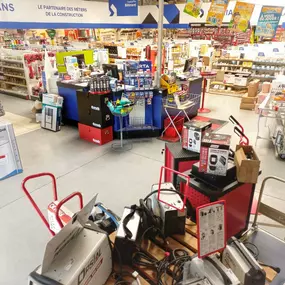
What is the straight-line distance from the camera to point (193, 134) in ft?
9.04

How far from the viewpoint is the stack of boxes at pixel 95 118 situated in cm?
518

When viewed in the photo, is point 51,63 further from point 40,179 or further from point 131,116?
point 40,179

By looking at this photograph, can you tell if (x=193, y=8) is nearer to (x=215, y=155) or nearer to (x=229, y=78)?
(x=229, y=78)

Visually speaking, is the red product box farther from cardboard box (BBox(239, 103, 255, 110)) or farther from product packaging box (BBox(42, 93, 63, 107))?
cardboard box (BBox(239, 103, 255, 110))

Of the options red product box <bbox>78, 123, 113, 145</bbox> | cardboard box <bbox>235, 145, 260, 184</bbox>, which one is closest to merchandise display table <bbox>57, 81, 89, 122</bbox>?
red product box <bbox>78, 123, 113, 145</bbox>

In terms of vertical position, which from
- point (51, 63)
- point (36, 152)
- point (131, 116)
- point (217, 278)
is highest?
point (51, 63)

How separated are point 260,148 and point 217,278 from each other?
4.20 meters

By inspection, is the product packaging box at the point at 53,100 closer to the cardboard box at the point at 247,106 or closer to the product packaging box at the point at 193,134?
the product packaging box at the point at 193,134

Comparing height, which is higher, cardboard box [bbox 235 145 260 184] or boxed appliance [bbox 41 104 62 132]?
cardboard box [bbox 235 145 260 184]

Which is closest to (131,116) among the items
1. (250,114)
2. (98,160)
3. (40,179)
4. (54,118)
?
(98,160)

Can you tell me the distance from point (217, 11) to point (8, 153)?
24.6ft

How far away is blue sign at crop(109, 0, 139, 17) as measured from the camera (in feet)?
26.1

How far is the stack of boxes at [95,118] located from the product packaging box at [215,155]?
3267 millimetres

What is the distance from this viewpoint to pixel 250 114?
23.8 feet
